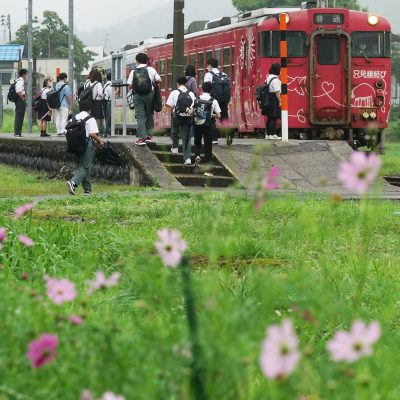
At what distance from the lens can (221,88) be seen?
21031 millimetres

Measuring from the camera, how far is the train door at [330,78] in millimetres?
23266

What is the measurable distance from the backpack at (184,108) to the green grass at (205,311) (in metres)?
8.59

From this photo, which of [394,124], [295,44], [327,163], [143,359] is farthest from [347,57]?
[394,124]

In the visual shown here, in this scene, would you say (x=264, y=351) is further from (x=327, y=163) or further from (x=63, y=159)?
(x=63, y=159)

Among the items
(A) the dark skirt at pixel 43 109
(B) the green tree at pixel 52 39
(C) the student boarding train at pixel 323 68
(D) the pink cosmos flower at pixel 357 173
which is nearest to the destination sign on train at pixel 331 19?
(C) the student boarding train at pixel 323 68

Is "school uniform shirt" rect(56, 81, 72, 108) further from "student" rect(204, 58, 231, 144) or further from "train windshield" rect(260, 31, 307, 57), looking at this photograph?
"student" rect(204, 58, 231, 144)

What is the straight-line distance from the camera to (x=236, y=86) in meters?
24.8

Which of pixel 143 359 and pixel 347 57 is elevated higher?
pixel 347 57

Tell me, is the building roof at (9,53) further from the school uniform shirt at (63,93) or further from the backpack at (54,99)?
the backpack at (54,99)

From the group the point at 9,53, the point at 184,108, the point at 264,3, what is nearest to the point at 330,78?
the point at 184,108

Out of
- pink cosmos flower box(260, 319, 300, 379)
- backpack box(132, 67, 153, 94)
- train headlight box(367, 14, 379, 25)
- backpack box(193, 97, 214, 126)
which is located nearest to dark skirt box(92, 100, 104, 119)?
backpack box(132, 67, 153, 94)

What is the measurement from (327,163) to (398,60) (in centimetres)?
7845

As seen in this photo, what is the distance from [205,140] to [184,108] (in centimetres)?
55

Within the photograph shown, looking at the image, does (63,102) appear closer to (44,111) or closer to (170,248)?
(44,111)
